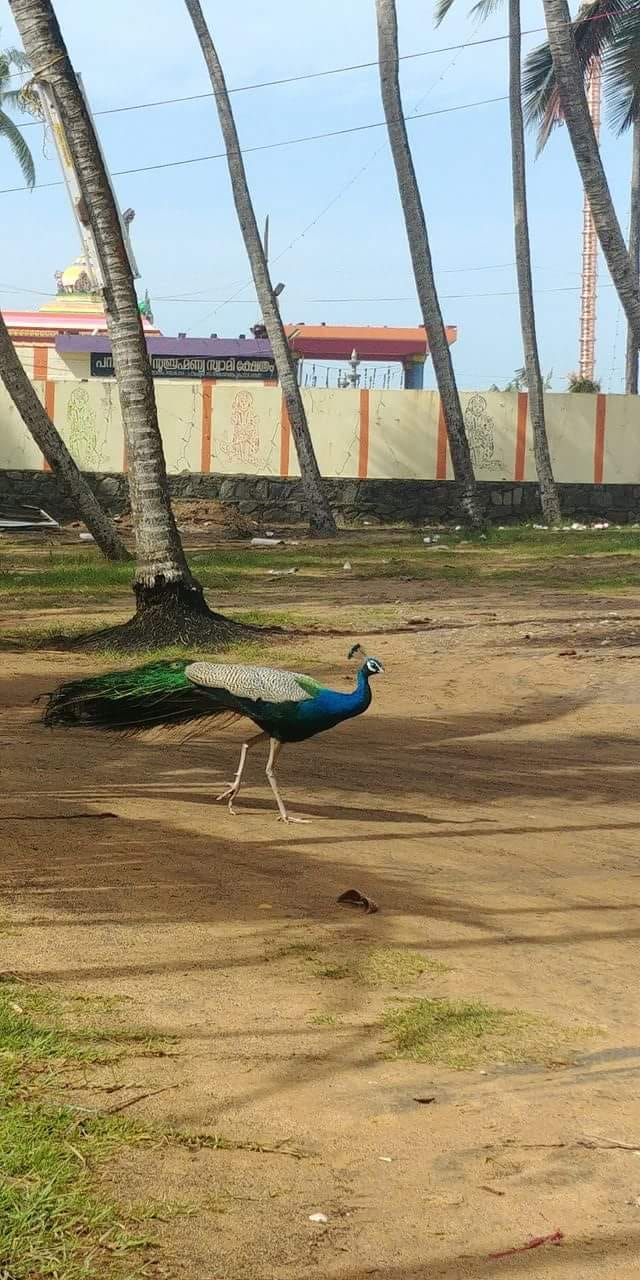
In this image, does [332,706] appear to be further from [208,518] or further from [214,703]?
[208,518]

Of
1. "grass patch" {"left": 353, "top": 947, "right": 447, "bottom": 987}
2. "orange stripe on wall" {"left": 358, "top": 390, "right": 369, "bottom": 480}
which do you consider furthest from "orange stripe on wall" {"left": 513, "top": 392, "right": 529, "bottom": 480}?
"grass patch" {"left": 353, "top": 947, "right": 447, "bottom": 987}

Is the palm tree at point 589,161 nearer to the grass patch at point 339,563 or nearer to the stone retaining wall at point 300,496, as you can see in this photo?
the grass patch at point 339,563

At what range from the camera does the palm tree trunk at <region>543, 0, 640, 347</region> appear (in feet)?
67.7

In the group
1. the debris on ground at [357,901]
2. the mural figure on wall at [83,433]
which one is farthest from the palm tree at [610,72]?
the debris on ground at [357,901]

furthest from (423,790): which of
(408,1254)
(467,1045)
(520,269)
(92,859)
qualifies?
(520,269)

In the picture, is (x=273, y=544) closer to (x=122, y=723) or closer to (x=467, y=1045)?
(x=122, y=723)

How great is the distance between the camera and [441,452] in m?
30.6

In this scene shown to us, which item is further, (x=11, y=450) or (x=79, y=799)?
(x=11, y=450)

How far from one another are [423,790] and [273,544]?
17.2 metres

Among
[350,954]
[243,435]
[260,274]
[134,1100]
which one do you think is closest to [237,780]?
[350,954]

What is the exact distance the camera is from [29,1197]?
3.20 m

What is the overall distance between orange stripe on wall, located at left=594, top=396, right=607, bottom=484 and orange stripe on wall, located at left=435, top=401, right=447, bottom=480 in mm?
3152

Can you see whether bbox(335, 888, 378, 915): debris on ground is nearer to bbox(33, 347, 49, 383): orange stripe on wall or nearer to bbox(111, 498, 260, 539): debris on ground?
bbox(111, 498, 260, 539): debris on ground

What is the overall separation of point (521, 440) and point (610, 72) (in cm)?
719
